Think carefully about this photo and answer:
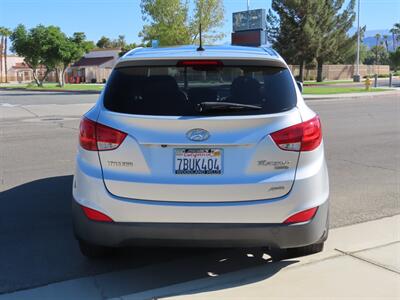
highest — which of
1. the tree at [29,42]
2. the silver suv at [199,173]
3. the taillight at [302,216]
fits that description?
the tree at [29,42]

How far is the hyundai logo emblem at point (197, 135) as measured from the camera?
3504mm

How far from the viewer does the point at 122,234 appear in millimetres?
3592

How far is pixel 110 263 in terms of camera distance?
174 inches

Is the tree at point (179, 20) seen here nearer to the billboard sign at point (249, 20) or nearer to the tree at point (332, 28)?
the billboard sign at point (249, 20)

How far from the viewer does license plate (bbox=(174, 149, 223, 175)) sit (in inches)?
138

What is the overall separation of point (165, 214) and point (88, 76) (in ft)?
257

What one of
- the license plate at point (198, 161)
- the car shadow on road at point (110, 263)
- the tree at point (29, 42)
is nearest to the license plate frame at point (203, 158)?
the license plate at point (198, 161)

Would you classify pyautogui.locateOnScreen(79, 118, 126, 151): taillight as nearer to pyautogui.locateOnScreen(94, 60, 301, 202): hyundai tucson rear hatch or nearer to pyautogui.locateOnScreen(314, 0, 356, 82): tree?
pyautogui.locateOnScreen(94, 60, 301, 202): hyundai tucson rear hatch

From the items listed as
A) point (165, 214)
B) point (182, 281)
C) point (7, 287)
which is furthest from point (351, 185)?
point (7, 287)

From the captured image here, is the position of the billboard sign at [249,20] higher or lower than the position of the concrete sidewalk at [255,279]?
higher

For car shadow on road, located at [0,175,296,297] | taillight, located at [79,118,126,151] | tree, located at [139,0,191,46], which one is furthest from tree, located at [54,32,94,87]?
taillight, located at [79,118,126,151]

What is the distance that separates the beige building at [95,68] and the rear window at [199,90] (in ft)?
223

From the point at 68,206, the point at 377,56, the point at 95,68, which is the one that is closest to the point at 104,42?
the point at 95,68

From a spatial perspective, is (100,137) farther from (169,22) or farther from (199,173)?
(169,22)
